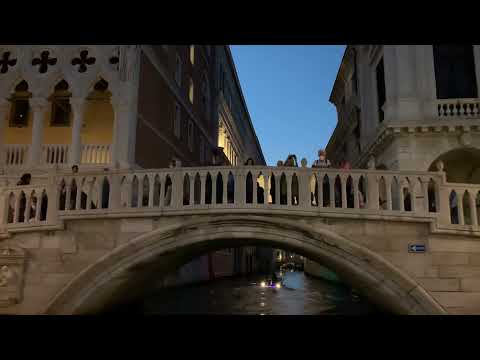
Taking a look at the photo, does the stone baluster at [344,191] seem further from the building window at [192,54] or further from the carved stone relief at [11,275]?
the building window at [192,54]

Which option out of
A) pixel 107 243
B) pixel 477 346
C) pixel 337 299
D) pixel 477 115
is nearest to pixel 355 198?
pixel 477 346

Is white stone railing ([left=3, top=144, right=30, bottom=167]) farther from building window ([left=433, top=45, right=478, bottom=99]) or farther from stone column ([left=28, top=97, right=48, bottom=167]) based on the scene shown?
building window ([left=433, top=45, right=478, bottom=99])

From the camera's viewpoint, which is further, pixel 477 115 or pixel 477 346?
pixel 477 115

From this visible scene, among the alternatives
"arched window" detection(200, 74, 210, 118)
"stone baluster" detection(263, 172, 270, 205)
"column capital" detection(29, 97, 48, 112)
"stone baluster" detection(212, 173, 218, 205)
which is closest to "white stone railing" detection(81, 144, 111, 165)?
"column capital" detection(29, 97, 48, 112)

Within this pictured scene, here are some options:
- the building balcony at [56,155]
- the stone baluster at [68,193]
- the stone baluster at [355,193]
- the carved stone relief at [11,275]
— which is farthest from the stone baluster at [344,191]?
the building balcony at [56,155]

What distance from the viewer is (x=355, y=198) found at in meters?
7.23

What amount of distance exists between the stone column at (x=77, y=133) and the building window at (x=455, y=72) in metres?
10.3

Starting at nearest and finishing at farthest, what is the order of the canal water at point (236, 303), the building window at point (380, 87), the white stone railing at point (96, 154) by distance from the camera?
the white stone railing at point (96, 154) < the canal water at point (236, 303) < the building window at point (380, 87)

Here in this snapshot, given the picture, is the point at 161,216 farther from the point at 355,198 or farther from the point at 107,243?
the point at 355,198

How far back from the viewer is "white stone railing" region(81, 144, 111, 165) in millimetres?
11562

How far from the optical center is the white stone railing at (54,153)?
38.1 feet

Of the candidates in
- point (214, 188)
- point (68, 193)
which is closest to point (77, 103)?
point (68, 193)
